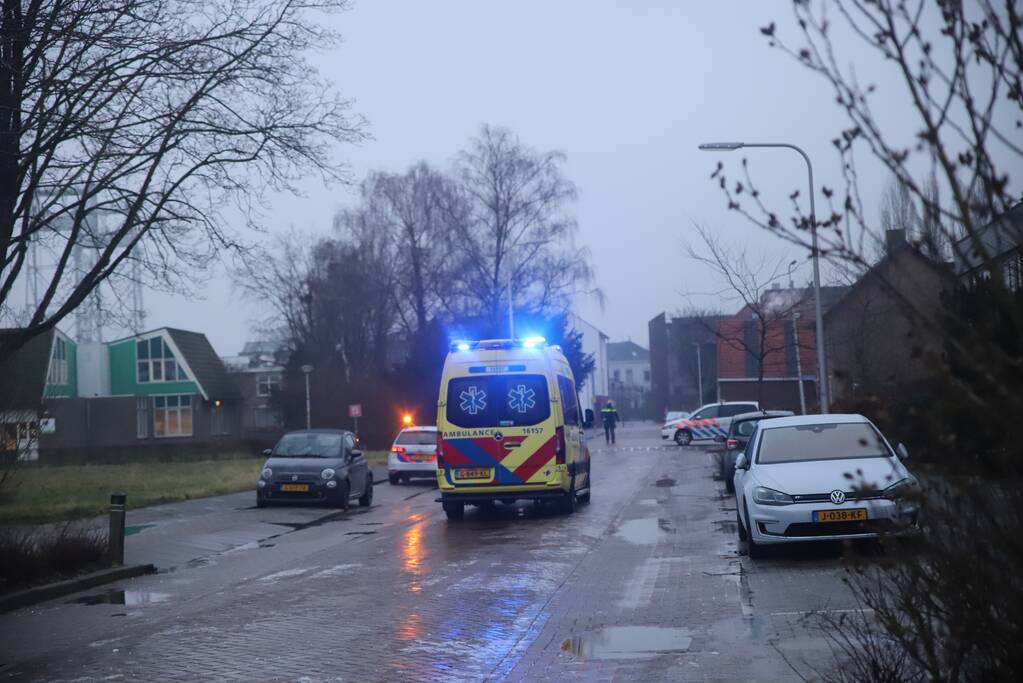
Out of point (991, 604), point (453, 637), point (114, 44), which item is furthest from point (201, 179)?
point (991, 604)

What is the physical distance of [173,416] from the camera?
72312mm

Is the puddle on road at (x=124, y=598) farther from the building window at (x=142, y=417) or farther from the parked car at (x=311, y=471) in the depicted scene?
the building window at (x=142, y=417)

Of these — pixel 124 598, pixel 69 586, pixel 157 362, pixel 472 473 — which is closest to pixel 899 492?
pixel 124 598

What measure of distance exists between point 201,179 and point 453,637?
10.4 meters

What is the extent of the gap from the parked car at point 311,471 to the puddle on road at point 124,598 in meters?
10.5

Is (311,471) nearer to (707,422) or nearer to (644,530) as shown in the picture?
(644,530)

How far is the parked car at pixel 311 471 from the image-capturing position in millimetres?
23547

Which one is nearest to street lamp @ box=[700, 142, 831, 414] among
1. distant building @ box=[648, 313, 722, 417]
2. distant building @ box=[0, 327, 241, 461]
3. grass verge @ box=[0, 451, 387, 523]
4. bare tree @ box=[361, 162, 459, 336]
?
grass verge @ box=[0, 451, 387, 523]

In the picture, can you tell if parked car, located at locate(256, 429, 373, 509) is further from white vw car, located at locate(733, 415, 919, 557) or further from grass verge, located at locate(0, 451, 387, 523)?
white vw car, located at locate(733, 415, 919, 557)

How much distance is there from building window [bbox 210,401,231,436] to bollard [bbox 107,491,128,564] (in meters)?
59.9

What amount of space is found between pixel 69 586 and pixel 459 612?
5013 mm

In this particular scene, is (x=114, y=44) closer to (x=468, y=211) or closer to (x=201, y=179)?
(x=201, y=179)

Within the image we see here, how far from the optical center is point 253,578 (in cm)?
1375

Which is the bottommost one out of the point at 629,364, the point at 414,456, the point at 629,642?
the point at 629,642
